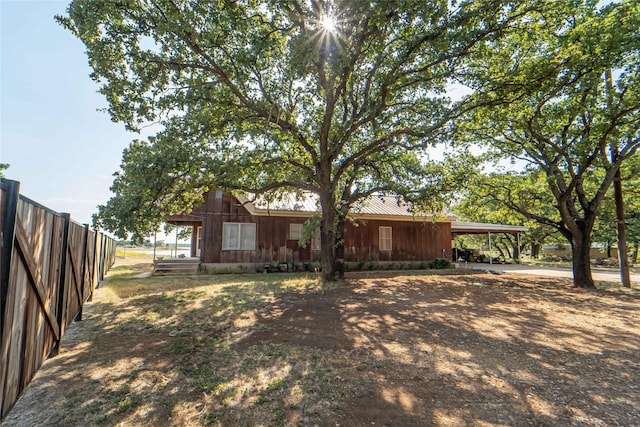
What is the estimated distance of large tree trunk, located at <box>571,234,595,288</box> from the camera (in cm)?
1032

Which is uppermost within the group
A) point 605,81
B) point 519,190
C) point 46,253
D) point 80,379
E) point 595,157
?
point 605,81

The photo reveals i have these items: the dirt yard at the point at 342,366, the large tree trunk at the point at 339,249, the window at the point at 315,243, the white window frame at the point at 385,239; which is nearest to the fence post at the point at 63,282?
the dirt yard at the point at 342,366

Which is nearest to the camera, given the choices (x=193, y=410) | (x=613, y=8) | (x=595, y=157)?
(x=193, y=410)

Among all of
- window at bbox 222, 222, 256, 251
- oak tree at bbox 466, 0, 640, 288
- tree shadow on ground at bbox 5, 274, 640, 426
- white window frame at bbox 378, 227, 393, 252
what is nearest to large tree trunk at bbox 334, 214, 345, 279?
window at bbox 222, 222, 256, 251

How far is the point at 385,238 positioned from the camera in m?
17.5

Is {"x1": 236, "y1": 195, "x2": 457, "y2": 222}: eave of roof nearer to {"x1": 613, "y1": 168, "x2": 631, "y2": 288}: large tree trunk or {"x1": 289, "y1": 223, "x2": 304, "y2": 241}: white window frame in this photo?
{"x1": 289, "y1": 223, "x2": 304, "y2": 241}: white window frame

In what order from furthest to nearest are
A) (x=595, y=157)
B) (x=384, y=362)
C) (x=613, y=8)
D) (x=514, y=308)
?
(x=595, y=157), (x=613, y=8), (x=514, y=308), (x=384, y=362)

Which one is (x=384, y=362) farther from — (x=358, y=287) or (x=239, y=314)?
(x=358, y=287)

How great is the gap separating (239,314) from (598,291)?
11.2 metres

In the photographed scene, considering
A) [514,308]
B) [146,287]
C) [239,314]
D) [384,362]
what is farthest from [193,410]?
[146,287]

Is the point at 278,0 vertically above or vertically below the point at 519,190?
above

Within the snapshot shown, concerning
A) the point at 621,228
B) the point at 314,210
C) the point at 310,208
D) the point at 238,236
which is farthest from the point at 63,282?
the point at 621,228

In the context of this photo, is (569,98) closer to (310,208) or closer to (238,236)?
(310,208)

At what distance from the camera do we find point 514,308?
23.6 feet
